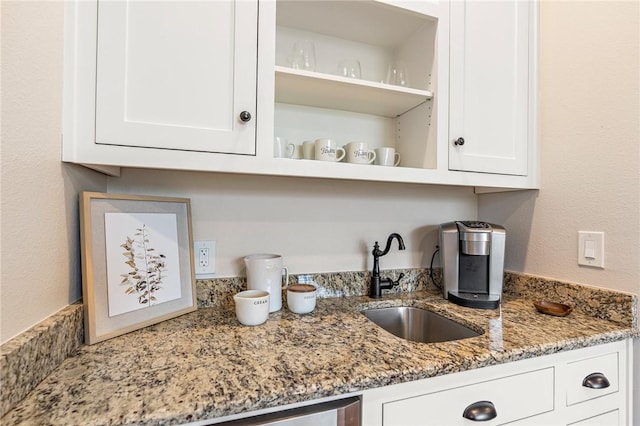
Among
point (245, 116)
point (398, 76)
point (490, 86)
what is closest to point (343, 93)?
point (398, 76)

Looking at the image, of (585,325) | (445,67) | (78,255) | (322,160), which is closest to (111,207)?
(78,255)

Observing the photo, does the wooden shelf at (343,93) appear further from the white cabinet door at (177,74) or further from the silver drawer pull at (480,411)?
the silver drawer pull at (480,411)

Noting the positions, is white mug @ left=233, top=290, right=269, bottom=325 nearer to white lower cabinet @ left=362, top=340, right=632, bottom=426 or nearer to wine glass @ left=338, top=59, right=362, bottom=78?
white lower cabinet @ left=362, top=340, right=632, bottom=426

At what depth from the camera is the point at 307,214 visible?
1.33m

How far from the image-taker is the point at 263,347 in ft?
2.71

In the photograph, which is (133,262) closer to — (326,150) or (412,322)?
(326,150)

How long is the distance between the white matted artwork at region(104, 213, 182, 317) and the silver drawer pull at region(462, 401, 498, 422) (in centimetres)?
93

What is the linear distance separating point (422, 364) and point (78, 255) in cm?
97

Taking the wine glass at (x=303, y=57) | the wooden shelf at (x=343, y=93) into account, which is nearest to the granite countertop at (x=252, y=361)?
the wooden shelf at (x=343, y=93)

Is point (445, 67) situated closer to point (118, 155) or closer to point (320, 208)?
point (320, 208)

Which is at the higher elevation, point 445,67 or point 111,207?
point 445,67

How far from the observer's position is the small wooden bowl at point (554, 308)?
1.10 m

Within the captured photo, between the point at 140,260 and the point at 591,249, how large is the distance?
5.06 feet

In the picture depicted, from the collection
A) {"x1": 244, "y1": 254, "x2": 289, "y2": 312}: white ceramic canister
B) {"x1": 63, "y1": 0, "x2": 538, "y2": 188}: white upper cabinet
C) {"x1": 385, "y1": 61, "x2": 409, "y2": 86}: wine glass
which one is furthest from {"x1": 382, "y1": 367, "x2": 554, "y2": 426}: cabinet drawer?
{"x1": 385, "y1": 61, "x2": 409, "y2": 86}: wine glass
